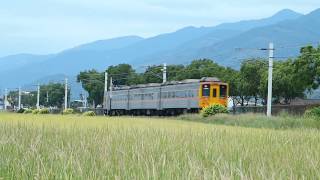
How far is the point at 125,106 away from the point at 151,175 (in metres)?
47.6

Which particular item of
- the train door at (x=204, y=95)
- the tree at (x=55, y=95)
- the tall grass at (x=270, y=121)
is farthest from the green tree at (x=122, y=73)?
the tall grass at (x=270, y=121)

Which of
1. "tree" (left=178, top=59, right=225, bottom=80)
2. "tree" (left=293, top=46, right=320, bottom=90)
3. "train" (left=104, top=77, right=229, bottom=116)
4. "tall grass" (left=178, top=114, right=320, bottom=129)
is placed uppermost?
"tree" (left=178, top=59, right=225, bottom=80)

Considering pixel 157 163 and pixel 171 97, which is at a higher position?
pixel 171 97

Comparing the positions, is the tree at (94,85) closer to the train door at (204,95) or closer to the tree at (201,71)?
the tree at (201,71)

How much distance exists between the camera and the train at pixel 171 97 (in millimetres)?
38750

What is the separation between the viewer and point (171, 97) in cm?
4231

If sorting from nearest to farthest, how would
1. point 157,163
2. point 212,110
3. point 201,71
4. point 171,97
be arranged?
point 157,163 < point 212,110 < point 171,97 < point 201,71

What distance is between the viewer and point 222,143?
27.0 feet

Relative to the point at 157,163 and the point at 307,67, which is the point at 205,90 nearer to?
the point at 307,67

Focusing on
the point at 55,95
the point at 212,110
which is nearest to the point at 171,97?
the point at 212,110

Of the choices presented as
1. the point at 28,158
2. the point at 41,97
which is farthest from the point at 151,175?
the point at 41,97

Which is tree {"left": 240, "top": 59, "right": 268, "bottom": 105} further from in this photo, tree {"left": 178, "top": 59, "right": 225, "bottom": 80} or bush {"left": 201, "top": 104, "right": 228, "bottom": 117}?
bush {"left": 201, "top": 104, "right": 228, "bottom": 117}

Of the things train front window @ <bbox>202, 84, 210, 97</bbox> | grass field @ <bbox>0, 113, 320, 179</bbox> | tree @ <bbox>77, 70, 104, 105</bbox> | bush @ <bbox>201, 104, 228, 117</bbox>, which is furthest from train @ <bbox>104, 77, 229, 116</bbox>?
grass field @ <bbox>0, 113, 320, 179</bbox>

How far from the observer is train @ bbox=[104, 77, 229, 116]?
127 ft
